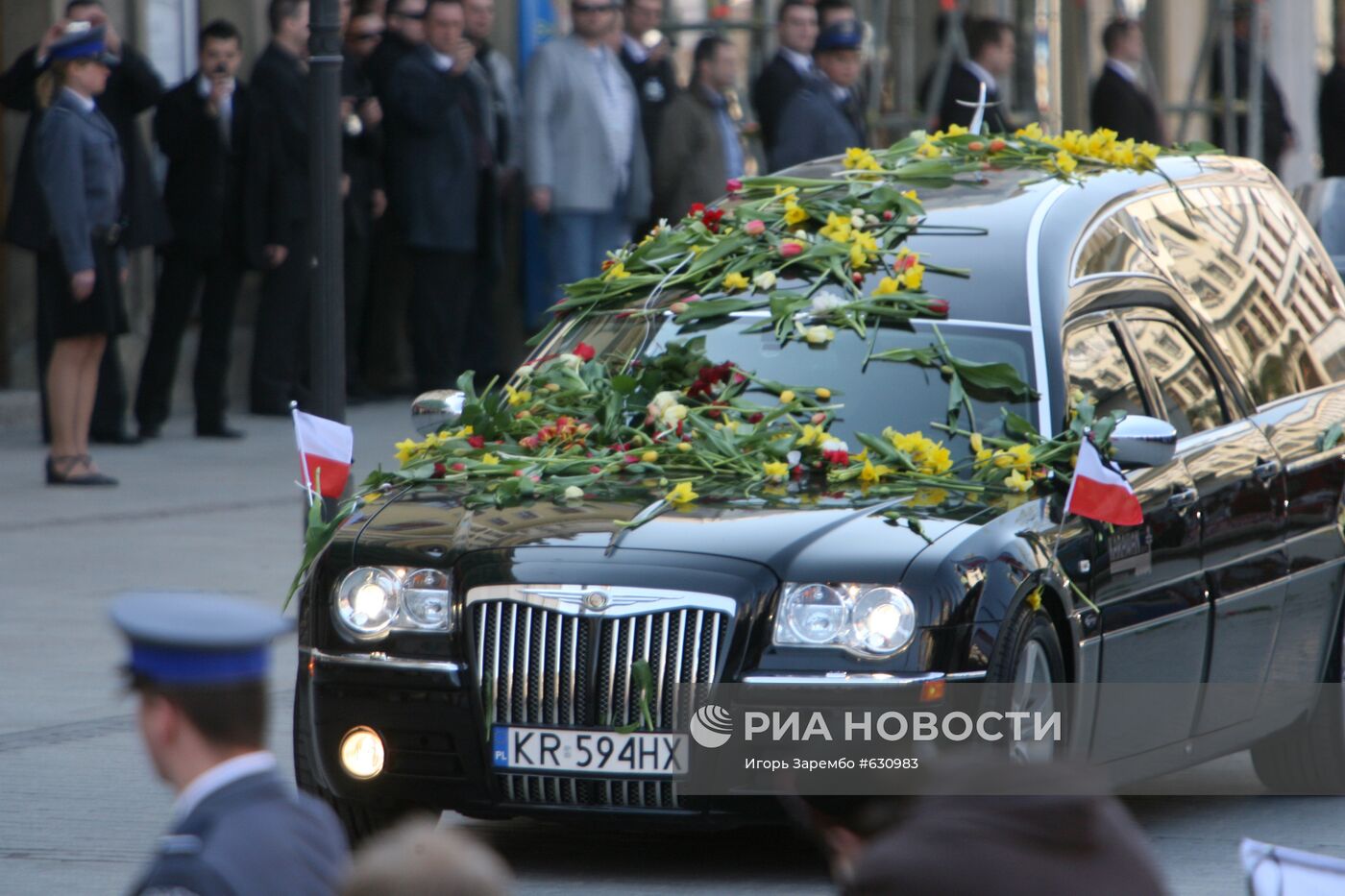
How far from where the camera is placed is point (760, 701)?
20.7ft

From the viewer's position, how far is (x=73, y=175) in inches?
561

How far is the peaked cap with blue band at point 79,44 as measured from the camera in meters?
14.3

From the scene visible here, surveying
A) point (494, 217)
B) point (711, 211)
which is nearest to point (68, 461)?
point (494, 217)

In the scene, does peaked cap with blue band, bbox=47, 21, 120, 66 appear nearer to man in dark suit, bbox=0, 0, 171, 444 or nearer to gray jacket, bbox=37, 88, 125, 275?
man in dark suit, bbox=0, 0, 171, 444

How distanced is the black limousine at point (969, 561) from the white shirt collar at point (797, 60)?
32.9 feet

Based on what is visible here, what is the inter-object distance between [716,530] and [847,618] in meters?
0.42

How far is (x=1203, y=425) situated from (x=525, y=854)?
90.5 inches

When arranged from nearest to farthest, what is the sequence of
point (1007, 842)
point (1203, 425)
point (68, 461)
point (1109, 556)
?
point (1007, 842) → point (1109, 556) → point (1203, 425) → point (68, 461)

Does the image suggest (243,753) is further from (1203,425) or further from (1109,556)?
(1203,425)

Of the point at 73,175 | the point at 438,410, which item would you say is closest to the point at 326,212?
the point at 438,410

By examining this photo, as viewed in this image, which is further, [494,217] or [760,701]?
[494,217]

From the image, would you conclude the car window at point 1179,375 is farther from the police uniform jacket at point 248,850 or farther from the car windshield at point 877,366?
the police uniform jacket at point 248,850

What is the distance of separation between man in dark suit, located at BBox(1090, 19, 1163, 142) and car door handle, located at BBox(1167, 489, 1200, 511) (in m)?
13.8

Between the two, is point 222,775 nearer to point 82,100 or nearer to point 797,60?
point 82,100
